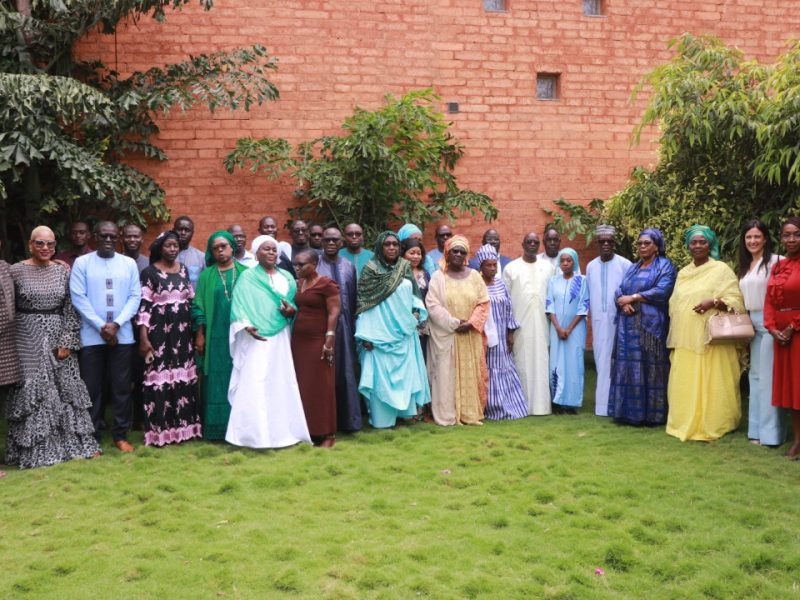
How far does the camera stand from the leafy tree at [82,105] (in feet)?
24.6

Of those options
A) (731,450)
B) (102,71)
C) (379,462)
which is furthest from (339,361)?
(102,71)

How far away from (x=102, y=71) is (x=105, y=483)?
518 centimetres

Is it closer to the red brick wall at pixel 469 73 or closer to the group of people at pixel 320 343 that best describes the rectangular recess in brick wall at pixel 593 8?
the red brick wall at pixel 469 73

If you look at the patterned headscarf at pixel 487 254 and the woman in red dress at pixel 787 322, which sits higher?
the patterned headscarf at pixel 487 254

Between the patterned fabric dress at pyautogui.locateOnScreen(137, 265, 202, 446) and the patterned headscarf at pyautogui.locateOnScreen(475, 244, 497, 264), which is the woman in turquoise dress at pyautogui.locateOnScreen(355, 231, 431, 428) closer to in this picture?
the patterned headscarf at pyautogui.locateOnScreen(475, 244, 497, 264)

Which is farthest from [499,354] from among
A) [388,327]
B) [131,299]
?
[131,299]

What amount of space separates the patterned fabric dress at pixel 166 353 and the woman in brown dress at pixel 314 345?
90 cm

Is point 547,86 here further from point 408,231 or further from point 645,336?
point 645,336

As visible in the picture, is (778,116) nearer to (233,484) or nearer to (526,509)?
(526,509)

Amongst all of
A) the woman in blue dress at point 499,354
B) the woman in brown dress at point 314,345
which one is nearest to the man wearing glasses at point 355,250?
the woman in brown dress at point 314,345

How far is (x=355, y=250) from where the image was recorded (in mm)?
7625

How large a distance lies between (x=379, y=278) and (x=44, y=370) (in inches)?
106

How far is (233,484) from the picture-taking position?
18.1 feet

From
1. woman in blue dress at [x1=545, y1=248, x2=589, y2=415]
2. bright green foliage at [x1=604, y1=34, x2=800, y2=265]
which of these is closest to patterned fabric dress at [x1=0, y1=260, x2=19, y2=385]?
woman in blue dress at [x1=545, y1=248, x2=589, y2=415]
